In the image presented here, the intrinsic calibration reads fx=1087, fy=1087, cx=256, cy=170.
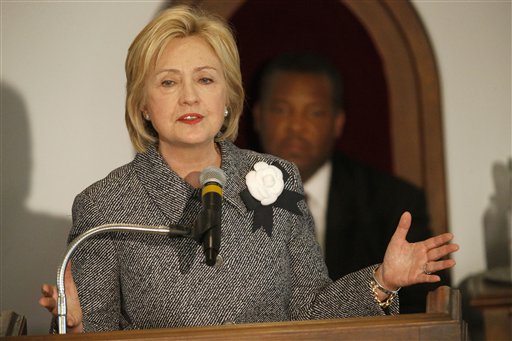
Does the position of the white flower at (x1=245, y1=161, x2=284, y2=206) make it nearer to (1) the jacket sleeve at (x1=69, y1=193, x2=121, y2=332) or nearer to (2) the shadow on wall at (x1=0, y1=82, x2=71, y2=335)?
(1) the jacket sleeve at (x1=69, y1=193, x2=121, y2=332)

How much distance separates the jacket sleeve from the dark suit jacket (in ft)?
6.16

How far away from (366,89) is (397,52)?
0.71 ft

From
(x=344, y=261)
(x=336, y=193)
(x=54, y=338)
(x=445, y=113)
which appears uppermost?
(x=445, y=113)

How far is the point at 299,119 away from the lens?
491 centimetres

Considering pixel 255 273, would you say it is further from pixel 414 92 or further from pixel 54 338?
pixel 414 92

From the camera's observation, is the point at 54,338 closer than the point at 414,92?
Yes

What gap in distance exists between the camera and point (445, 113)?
4.91 meters

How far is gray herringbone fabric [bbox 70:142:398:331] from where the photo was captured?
2934 mm

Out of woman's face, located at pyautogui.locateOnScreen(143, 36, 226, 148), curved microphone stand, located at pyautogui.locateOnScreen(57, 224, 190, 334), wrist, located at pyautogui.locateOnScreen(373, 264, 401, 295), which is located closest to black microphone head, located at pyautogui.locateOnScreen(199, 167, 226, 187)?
curved microphone stand, located at pyautogui.locateOnScreen(57, 224, 190, 334)

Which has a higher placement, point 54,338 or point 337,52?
point 337,52

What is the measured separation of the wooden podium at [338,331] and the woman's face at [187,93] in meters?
0.73

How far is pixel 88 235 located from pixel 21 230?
1.97 meters

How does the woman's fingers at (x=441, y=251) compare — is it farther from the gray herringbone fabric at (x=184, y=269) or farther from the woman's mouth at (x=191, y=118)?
the woman's mouth at (x=191, y=118)

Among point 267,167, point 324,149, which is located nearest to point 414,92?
point 324,149
